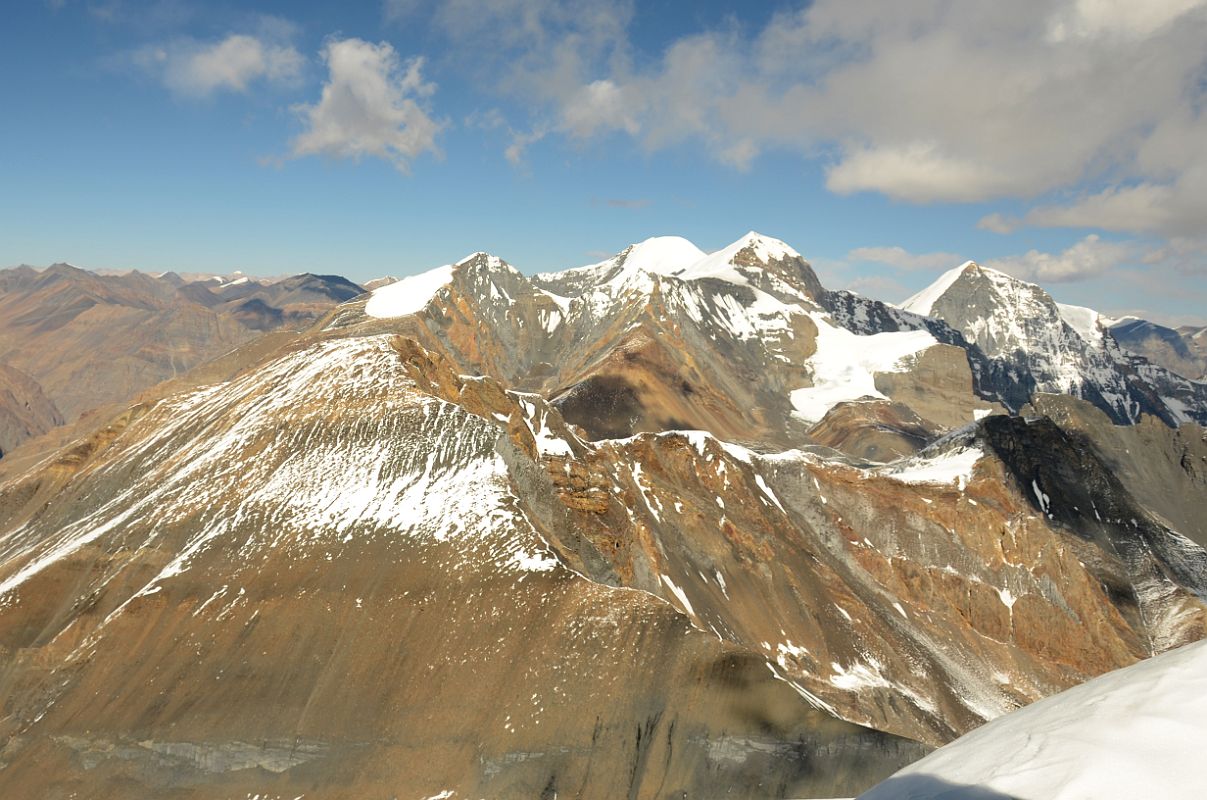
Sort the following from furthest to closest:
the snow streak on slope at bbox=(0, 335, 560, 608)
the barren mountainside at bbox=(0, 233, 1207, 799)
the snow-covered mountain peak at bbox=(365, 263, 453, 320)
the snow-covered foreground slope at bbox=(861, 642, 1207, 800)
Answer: the snow-covered mountain peak at bbox=(365, 263, 453, 320) → the snow streak on slope at bbox=(0, 335, 560, 608) → the barren mountainside at bbox=(0, 233, 1207, 799) → the snow-covered foreground slope at bbox=(861, 642, 1207, 800)

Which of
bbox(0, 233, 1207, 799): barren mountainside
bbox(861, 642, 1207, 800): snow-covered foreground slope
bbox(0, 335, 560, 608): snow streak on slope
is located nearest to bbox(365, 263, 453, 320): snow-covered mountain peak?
bbox(0, 233, 1207, 799): barren mountainside

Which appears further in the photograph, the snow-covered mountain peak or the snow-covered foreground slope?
the snow-covered mountain peak

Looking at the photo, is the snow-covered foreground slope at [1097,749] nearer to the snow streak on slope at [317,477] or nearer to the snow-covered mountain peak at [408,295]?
the snow streak on slope at [317,477]

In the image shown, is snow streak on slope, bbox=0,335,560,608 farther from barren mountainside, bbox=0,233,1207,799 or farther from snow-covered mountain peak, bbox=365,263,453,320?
snow-covered mountain peak, bbox=365,263,453,320

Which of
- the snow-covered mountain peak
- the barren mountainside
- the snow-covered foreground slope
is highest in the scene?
the snow-covered mountain peak

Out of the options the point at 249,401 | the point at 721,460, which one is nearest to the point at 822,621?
the point at 721,460

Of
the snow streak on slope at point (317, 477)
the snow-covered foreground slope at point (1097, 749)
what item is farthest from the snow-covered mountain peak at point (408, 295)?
the snow-covered foreground slope at point (1097, 749)
